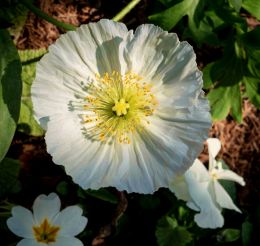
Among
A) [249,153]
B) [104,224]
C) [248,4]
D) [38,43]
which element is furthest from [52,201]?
[249,153]

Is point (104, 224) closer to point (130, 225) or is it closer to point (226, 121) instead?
point (130, 225)

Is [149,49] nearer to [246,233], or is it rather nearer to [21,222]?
[21,222]

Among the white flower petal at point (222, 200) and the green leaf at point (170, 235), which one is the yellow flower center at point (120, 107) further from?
the green leaf at point (170, 235)

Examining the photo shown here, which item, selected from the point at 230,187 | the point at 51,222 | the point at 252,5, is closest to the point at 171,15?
the point at 252,5

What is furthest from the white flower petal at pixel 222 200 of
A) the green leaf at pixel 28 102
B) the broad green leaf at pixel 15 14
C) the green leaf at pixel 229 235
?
the broad green leaf at pixel 15 14

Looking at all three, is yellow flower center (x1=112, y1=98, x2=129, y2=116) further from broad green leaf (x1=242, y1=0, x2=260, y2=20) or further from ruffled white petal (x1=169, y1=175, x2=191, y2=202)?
broad green leaf (x1=242, y1=0, x2=260, y2=20)

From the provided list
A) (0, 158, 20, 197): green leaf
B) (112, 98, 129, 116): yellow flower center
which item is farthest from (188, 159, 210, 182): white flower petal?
(0, 158, 20, 197): green leaf

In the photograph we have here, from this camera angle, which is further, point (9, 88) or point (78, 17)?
point (78, 17)
